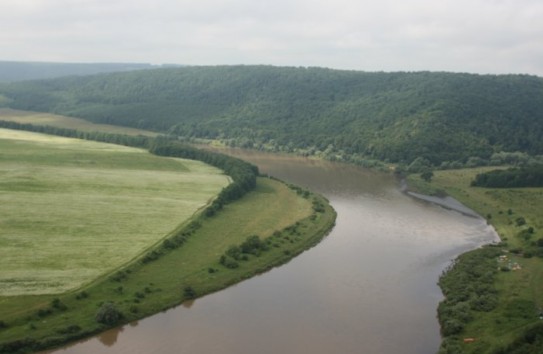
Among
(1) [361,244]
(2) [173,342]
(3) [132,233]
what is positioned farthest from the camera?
(1) [361,244]

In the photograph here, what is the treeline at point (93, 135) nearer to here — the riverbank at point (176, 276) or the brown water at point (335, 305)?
the riverbank at point (176, 276)

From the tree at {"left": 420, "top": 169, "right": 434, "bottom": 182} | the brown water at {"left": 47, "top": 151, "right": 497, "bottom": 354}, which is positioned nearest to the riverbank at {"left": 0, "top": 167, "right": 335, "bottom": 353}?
the brown water at {"left": 47, "top": 151, "right": 497, "bottom": 354}

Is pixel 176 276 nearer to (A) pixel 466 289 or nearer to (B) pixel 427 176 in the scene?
(A) pixel 466 289

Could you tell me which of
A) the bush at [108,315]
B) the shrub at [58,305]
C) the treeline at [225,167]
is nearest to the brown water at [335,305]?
the bush at [108,315]

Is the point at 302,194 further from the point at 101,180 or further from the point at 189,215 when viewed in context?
the point at 101,180

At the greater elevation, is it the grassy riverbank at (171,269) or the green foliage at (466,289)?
the green foliage at (466,289)

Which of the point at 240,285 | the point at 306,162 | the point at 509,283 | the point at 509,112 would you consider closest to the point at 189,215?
the point at 240,285

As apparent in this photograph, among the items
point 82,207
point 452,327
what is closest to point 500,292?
point 452,327
